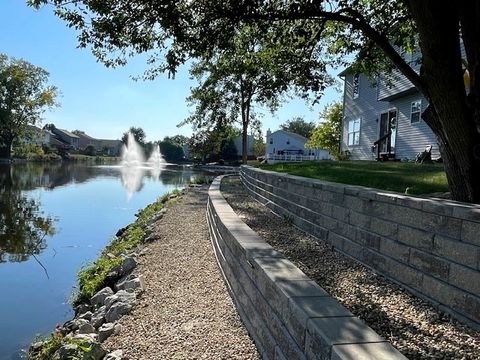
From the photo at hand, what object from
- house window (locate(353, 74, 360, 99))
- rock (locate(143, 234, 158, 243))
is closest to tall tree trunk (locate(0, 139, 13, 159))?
house window (locate(353, 74, 360, 99))

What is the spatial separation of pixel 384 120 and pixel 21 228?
1589cm

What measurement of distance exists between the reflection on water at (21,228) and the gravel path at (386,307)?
25.0 ft

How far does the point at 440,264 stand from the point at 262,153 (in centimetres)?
6715

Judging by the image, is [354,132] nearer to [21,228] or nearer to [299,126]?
[21,228]

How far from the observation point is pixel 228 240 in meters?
5.70

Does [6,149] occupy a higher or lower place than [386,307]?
higher

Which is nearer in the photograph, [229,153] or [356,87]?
[356,87]

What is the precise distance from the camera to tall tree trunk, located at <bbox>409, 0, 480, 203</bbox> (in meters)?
5.16

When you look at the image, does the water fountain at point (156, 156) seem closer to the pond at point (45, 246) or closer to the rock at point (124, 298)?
the pond at point (45, 246)

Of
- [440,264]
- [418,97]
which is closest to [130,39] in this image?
[440,264]

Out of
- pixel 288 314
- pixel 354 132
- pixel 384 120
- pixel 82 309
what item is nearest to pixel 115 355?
pixel 288 314

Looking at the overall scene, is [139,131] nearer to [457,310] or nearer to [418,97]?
[418,97]

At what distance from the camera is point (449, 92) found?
529 cm

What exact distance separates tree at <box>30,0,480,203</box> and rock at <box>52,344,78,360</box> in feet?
15.3
